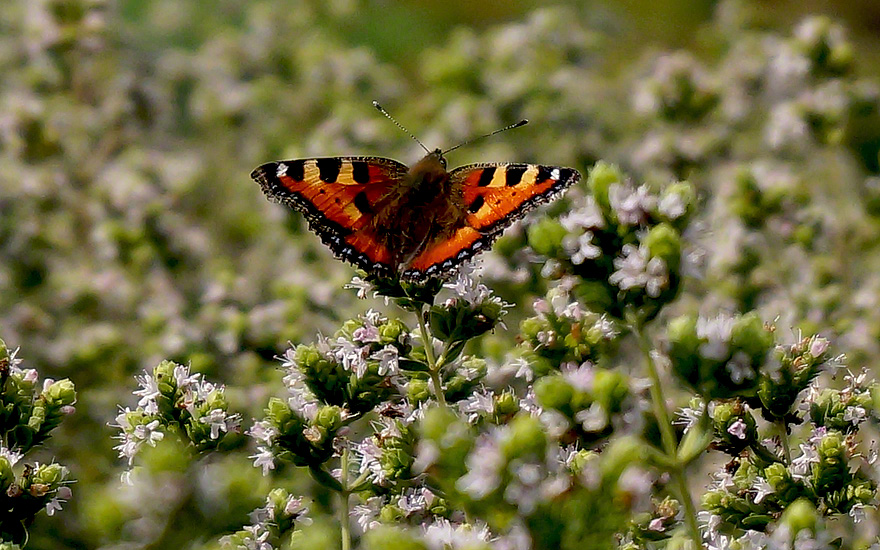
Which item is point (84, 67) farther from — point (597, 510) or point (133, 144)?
point (597, 510)

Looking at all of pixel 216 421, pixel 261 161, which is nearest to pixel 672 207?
pixel 216 421

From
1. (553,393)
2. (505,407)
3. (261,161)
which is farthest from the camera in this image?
(261,161)

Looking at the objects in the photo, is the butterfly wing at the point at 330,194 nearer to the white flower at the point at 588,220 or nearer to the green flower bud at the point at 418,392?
the green flower bud at the point at 418,392

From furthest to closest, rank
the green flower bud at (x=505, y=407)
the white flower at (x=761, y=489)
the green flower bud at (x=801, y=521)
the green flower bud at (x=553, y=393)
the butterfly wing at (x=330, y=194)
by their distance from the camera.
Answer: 1. the butterfly wing at (x=330, y=194)
2. the green flower bud at (x=505, y=407)
3. the white flower at (x=761, y=489)
4. the green flower bud at (x=553, y=393)
5. the green flower bud at (x=801, y=521)

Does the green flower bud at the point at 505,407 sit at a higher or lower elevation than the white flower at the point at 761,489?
higher

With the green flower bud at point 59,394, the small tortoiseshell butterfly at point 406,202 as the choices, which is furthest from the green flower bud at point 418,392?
the green flower bud at point 59,394

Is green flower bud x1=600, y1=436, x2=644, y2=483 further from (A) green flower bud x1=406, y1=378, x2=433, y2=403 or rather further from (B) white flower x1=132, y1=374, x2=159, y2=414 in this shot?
(B) white flower x1=132, y1=374, x2=159, y2=414

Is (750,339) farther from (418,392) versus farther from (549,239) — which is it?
(418,392)
